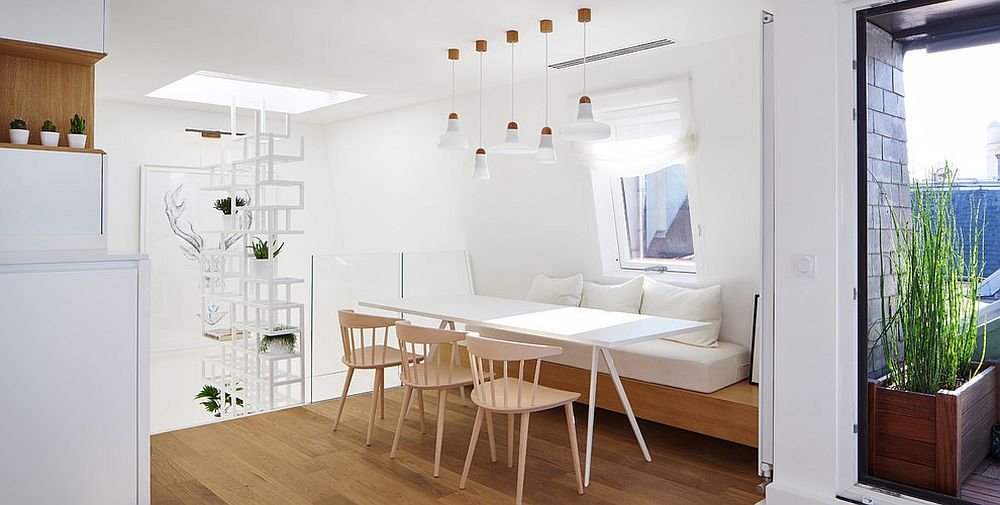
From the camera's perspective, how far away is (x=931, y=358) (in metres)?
2.92

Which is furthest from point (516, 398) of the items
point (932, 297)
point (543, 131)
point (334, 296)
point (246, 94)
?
point (246, 94)

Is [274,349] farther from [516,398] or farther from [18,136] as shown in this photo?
[516,398]

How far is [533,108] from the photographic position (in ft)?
18.6

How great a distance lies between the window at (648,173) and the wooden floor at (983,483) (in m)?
2.42

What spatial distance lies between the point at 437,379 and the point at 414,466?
467 mm

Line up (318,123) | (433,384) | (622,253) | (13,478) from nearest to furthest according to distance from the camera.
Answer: (13,478) → (433,384) → (622,253) → (318,123)

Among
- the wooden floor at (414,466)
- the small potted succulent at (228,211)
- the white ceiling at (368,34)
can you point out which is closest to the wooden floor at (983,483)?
the wooden floor at (414,466)

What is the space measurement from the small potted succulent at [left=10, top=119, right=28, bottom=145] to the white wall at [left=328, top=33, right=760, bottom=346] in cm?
277

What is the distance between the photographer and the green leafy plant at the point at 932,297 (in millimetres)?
2846

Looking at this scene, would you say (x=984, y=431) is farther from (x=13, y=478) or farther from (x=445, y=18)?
(x=13, y=478)

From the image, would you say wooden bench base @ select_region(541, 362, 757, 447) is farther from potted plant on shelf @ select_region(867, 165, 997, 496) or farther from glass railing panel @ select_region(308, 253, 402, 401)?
glass railing panel @ select_region(308, 253, 402, 401)

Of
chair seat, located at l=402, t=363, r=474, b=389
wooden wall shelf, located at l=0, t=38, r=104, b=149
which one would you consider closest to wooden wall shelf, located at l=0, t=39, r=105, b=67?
wooden wall shelf, located at l=0, t=38, r=104, b=149

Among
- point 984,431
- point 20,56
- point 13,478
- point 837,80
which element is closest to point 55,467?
point 13,478

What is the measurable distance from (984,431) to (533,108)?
12.4 ft
